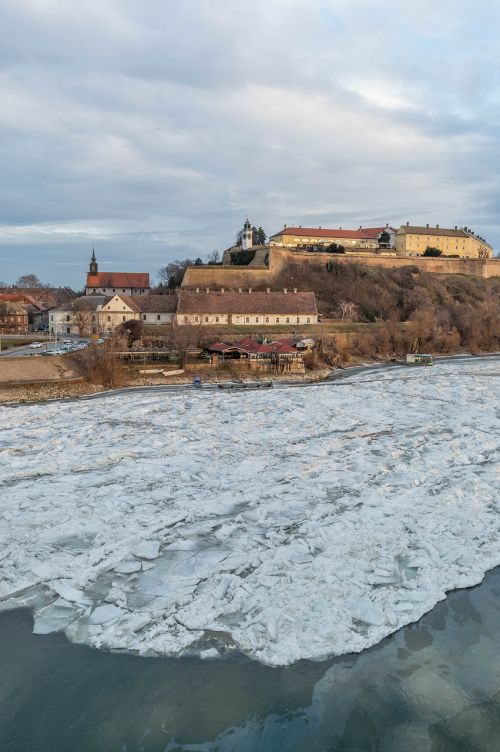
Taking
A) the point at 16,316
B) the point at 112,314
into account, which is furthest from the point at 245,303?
the point at 16,316

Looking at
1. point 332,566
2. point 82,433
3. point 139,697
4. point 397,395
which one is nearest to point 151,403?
point 82,433

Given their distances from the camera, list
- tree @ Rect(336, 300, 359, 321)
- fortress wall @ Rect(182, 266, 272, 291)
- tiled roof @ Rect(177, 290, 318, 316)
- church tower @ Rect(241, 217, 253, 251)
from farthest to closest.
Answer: church tower @ Rect(241, 217, 253, 251)
fortress wall @ Rect(182, 266, 272, 291)
tree @ Rect(336, 300, 359, 321)
tiled roof @ Rect(177, 290, 318, 316)

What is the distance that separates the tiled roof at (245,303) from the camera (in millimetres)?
46906

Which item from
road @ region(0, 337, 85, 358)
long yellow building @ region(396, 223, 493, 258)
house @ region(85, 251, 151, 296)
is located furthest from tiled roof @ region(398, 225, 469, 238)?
road @ region(0, 337, 85, 358)

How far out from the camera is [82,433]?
68.2 ft

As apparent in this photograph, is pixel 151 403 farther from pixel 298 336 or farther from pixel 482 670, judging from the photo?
pixel 482 670

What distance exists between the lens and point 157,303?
48.1m

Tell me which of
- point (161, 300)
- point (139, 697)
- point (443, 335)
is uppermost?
point (161, 300)

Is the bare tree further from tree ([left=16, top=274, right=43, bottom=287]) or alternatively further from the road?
the road

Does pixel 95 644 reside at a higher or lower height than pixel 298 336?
lower

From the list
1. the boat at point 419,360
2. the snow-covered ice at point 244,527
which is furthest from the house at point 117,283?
the snow-covered ice at point 244,527

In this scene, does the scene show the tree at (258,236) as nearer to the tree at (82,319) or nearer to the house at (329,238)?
the house at (329,238)

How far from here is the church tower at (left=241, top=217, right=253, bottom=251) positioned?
65.6 metres

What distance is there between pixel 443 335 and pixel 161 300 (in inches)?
911
